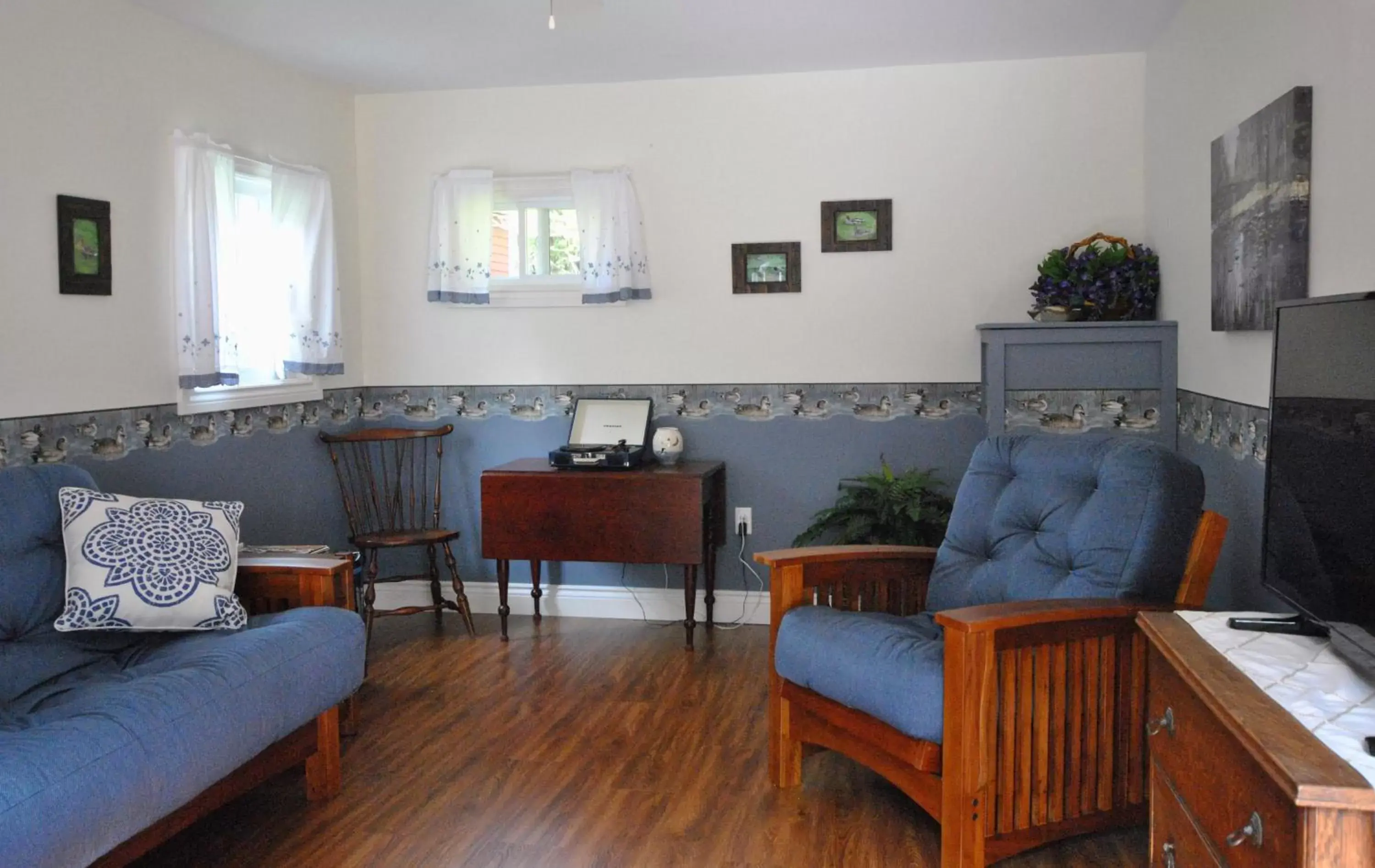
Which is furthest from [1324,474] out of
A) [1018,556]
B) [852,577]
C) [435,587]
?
[435,587]

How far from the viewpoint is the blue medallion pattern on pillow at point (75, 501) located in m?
2.71

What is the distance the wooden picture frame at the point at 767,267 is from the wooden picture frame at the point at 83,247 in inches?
88.6

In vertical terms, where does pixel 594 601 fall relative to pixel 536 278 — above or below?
below

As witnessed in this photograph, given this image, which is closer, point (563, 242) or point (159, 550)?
point (159, 550)

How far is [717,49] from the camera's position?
4.04 m

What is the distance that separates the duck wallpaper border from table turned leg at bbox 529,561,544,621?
2.05 ft

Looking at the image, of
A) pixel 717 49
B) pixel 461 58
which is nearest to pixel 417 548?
pixel 461 58

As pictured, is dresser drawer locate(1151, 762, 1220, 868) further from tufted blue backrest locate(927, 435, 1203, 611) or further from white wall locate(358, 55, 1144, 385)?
white wall locate(358, 55, 1144, 385)

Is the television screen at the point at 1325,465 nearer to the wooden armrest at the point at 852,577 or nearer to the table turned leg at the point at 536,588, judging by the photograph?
the wooden armrest at the point at 852,577

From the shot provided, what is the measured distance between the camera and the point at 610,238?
14.6ft

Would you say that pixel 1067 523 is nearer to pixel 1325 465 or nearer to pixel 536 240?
pixel 1325 465

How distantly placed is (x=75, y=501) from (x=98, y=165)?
114 centimetres

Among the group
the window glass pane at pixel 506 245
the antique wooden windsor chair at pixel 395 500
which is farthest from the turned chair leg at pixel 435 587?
the window glass pane at pixel 506 245

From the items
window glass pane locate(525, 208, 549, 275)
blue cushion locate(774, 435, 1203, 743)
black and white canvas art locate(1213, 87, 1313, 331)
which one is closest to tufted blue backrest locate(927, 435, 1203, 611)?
blue cushion locate(774, 435, 1203, 743)
